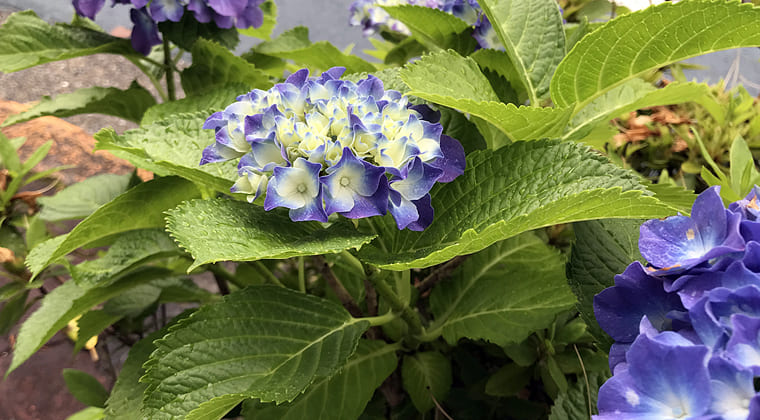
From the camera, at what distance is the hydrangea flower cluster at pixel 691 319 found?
0.82 ft

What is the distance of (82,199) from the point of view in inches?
32.6

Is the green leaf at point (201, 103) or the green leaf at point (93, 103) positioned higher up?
the green leaf at point (201, 103)

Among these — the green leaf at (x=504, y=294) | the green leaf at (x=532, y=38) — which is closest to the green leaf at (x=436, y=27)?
the green leaf at (x=532, y=38)

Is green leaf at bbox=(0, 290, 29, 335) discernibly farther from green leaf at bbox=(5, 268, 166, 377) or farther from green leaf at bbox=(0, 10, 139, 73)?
green leaf at bbox=(0, 10, 139, 73)

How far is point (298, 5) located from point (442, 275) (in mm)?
1488

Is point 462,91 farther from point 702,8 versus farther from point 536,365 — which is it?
point 536,365

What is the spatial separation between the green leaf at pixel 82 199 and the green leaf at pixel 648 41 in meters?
0.65

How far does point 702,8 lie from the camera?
0.40 metres

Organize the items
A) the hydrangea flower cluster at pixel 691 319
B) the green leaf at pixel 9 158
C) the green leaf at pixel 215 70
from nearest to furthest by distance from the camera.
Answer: the hydrangea flower cluster at pixel 691 319, the green leaf at pixel 215 70, the green leaf at pixel 9 158

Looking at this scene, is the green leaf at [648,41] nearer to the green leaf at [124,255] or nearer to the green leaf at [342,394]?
the green leaf at [342,394]

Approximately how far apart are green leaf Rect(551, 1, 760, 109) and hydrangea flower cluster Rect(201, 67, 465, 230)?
5.2 inches

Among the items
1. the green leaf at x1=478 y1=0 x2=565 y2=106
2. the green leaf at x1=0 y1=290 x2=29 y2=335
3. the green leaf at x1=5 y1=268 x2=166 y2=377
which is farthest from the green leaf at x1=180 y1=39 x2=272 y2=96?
the green leaf at x1=0 y1=290 x2=29 y2=335

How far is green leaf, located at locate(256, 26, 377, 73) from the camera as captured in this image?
0.78 meters

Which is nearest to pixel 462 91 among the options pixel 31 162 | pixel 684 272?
pixel 684 272
